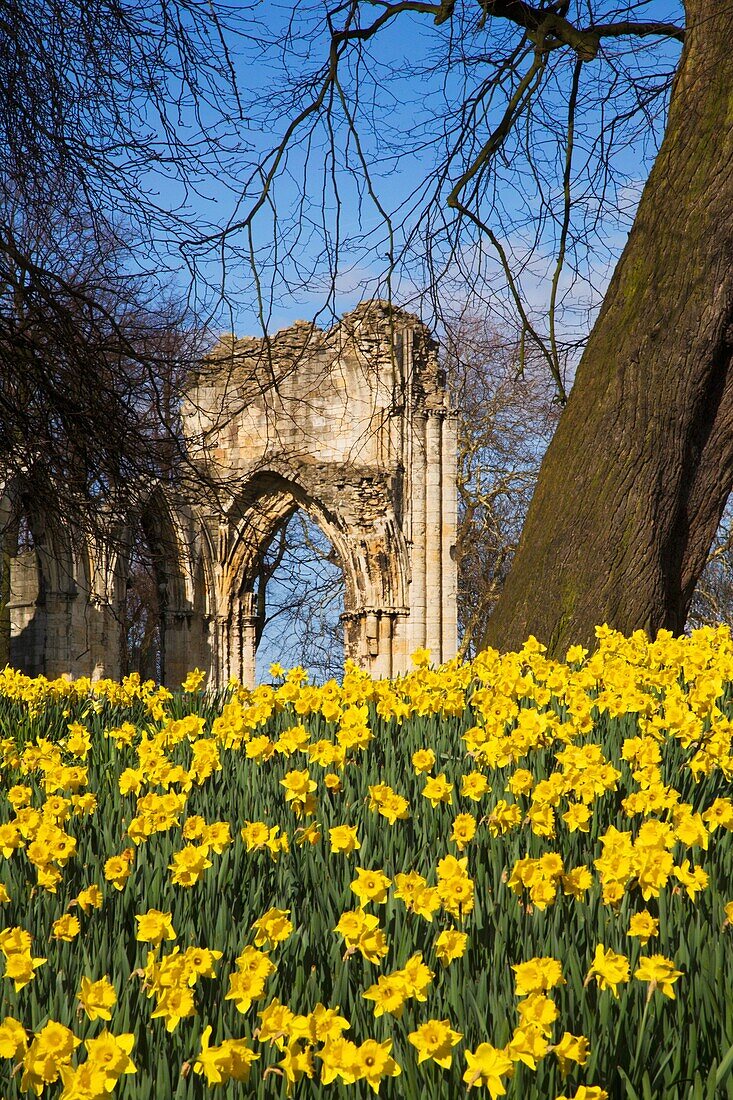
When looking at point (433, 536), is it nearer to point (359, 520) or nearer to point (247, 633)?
point (359, 520)

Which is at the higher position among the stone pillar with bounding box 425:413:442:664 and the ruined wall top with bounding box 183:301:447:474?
the ruined wall top with bounding box 183:301:447:474

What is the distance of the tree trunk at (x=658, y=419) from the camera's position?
676 cm

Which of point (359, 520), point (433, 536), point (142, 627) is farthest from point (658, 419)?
point (142, 627)

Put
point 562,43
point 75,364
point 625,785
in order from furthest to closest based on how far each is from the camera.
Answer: point 562,43
point 75,364
point 625,785

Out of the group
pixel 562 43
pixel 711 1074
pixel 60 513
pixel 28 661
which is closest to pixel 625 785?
pixel 711 1074

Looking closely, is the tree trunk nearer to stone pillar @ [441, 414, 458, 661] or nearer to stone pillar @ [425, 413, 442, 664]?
stone pillar @ [425, 413, 442, 664]

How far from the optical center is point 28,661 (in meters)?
21.7

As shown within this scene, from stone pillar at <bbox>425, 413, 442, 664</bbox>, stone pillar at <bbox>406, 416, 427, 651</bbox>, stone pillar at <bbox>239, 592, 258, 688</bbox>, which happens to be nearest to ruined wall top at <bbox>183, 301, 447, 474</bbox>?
stone pillar at <bbox>406, 416, 427, 651</bbox>

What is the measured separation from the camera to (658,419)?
266 inches

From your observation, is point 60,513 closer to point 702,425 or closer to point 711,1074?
point 702,425

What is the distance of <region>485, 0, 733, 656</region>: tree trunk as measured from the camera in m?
6.76

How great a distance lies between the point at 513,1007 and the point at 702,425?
5.11 m

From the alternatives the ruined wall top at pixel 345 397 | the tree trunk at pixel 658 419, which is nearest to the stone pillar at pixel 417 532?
the ruined wall top at pixel 345 397

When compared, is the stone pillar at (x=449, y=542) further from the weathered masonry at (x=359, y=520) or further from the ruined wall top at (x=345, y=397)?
the ruined wall top at (x=345, y=397)
